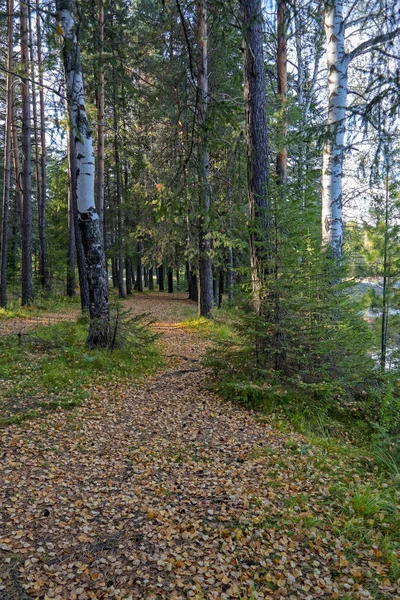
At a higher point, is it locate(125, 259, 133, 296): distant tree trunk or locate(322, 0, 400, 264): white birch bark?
locate(322, 0, 400, 264): white birch bark

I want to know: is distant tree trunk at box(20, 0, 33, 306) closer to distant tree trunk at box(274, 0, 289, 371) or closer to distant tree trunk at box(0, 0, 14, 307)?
distant tree trunk at box(0, 0, 14, 307)

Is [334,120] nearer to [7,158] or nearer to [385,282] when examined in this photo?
[385,282]

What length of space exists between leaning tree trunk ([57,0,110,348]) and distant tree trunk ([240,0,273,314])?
8.63ft

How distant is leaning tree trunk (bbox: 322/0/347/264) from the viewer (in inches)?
255

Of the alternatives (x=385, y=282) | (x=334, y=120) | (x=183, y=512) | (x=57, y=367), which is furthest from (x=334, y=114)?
(x=183, y=512)

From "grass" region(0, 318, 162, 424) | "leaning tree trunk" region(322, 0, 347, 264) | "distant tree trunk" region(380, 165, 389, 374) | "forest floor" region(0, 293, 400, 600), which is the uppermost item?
"leaning tree trunk" region(322, 0, 347, 264)

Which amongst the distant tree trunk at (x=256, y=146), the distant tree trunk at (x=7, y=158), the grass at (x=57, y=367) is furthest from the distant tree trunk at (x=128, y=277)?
the distant tree trunk at (x=256, y=146)

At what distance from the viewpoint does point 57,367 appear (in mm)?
5996

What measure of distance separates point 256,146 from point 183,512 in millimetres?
4949

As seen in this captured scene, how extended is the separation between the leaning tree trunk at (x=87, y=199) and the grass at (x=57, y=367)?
54 cm

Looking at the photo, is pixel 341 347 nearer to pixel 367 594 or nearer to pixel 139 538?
pixel 367 594

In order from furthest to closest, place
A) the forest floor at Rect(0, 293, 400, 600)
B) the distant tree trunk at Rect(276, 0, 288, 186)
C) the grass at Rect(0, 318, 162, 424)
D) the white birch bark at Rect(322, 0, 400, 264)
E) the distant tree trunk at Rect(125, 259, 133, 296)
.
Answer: the distant tree trunk at Rect(125, 259, 133, 296) < the distant tree trunk at Rect(276, 0, 288, 186) < the white birch bark at Rect(322, 0, 400, 264) < the grass at Rect(0, 318, 162, 424) < the forest floor at Rect(0, 293, 400, 600)

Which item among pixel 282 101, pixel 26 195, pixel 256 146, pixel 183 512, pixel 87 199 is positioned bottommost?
pixel 183 512

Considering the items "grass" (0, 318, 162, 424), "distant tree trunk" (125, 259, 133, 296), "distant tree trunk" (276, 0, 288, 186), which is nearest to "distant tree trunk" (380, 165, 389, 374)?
"distant tree trunk" (276, 0, 288, 186)
